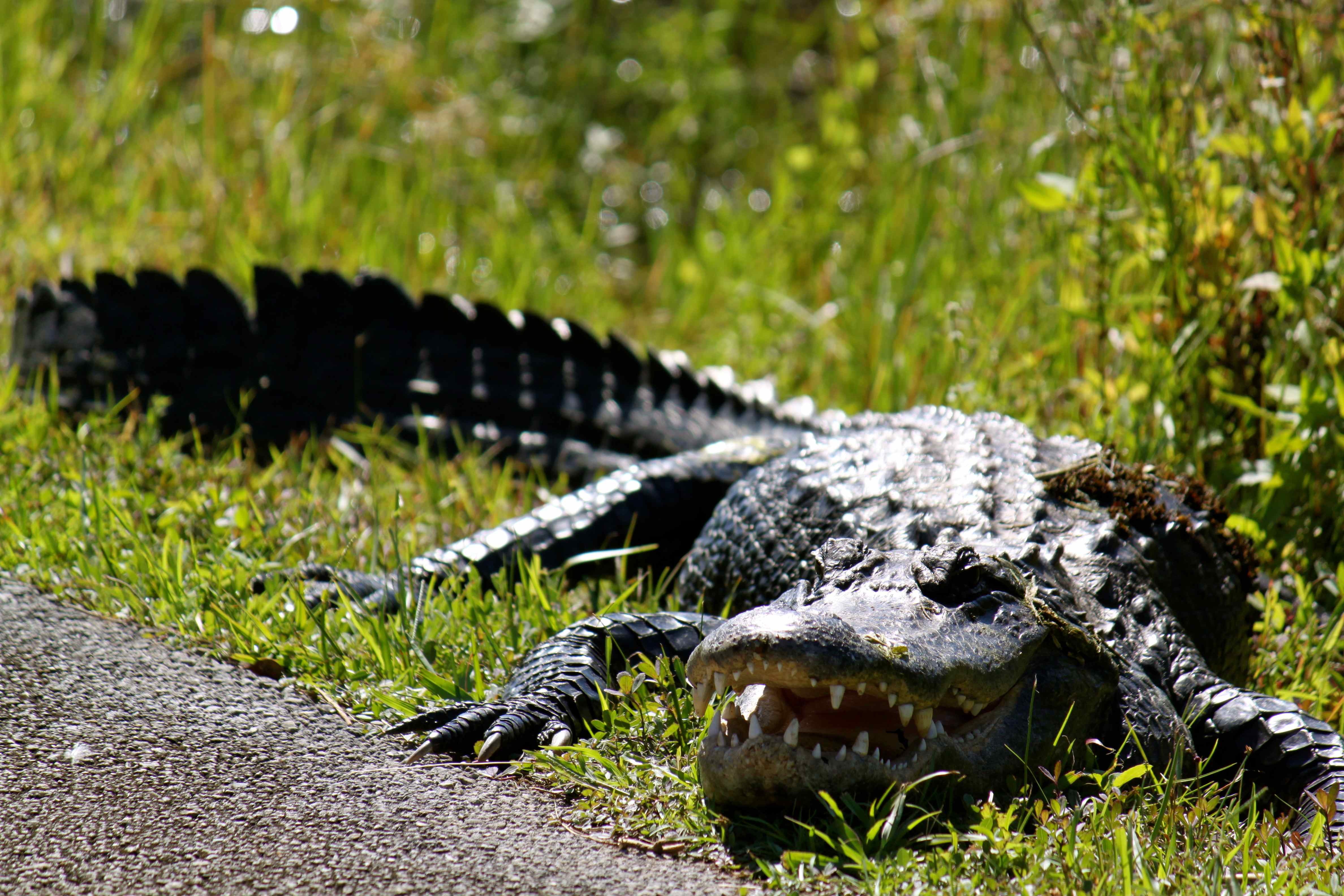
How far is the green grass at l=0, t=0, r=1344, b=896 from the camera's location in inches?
90.8

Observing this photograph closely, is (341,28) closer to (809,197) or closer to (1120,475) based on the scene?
(809,197)

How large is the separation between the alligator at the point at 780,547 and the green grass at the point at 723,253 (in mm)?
124

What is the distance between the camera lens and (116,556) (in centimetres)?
Result: 285

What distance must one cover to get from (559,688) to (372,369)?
210 cm

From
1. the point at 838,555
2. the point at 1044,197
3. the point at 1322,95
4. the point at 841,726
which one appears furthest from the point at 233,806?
the point at 1322,95

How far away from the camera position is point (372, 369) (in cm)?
412

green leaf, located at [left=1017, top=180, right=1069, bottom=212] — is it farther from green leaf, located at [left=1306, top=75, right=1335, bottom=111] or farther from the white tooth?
the white tooth

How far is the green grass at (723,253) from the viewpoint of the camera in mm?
2307

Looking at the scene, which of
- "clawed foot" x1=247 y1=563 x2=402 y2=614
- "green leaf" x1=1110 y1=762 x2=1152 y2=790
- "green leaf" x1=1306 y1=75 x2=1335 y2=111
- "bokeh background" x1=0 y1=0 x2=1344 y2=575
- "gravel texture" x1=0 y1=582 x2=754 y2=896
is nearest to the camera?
"gravel texture" x1=0 y1=582 x2=754 y2=896

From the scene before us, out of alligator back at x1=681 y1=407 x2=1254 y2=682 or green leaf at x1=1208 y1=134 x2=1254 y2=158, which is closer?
alligator back at x1=681 y1=407 x2=1254 y2=682

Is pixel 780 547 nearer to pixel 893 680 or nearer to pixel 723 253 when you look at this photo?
pixel 893 680

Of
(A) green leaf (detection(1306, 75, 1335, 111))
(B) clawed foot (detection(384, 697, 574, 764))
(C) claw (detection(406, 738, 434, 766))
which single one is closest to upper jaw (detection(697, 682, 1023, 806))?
(B) clawed foot (detection(384, 697, 574, 764))

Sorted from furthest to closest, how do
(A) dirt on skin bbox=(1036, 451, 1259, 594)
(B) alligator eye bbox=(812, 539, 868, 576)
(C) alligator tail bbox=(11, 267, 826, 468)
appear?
(C) alligator tail bbox=(11, 267, 826, 468) → (A) dirt on skin bbox=(1036, 451, 1259, 594) → (B) alligator eye bbox=(812, 539, 868, 576)

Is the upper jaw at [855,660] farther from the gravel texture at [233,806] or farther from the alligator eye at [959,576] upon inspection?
the gravel texture at [233,806]
